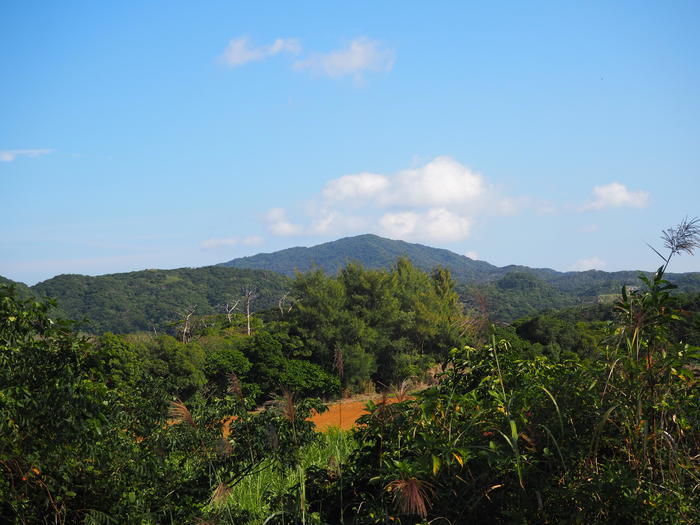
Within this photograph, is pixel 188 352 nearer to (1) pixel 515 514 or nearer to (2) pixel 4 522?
(2) pixel 4 522

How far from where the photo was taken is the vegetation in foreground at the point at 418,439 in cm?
250

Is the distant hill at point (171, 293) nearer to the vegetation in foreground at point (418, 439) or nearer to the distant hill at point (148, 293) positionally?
the distant hill at point (148, 293)

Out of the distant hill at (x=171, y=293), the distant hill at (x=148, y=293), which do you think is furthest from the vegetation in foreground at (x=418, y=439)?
the distant hill at (x=148, y=293)

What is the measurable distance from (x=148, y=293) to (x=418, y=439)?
11096 cm

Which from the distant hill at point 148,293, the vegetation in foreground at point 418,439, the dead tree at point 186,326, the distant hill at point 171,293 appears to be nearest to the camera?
the vegetation in foreground at point 418,439

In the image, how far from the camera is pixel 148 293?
107 metres

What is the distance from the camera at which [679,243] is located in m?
2.58

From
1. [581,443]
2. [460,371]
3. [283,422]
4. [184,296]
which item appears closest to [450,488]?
[581,443]

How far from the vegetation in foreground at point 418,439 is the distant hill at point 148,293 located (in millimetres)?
84726

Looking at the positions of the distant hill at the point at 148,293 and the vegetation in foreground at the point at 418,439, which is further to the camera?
the distant hill at the point at 148,293

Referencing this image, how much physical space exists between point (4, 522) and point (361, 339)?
87.8 feet

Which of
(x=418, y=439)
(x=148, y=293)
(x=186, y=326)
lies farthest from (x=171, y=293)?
(x=418, y=439)

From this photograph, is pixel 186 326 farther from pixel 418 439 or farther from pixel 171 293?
pixel 171 293

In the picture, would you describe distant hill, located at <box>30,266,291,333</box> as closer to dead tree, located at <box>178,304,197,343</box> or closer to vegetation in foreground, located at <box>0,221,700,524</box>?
dead tree, located at <box>178,304,197,343</box>
